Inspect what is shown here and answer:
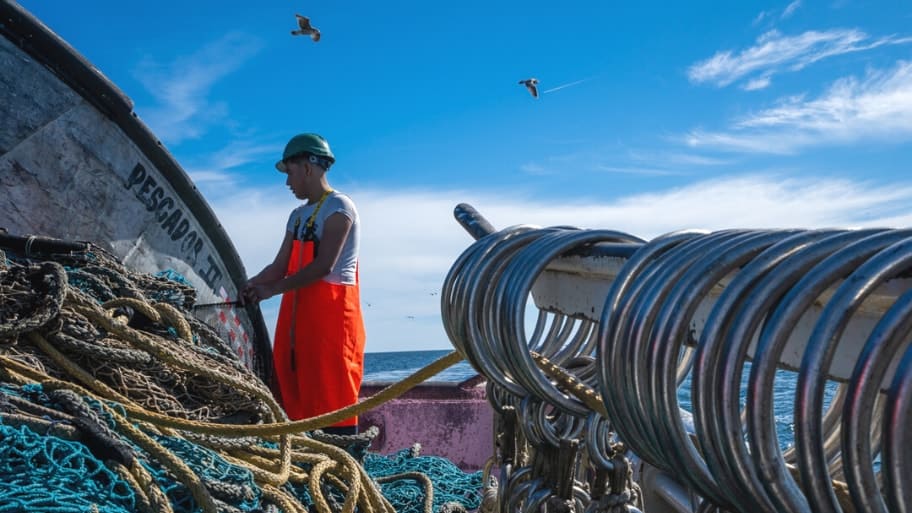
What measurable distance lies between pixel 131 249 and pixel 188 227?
0.43 m

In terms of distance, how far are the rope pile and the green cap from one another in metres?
1.00

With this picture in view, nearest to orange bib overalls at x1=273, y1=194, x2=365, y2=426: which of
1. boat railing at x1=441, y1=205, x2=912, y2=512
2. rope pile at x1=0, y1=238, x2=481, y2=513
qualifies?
rope pile at x1=0, y1=238, x2=481, y2=513

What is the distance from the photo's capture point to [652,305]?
93cm

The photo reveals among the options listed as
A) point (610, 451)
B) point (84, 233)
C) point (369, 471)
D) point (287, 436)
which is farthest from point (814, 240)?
point (84, 233)

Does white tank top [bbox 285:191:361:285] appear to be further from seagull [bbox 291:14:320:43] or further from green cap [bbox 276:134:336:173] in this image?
seagull [bbox 291:14:320:43]

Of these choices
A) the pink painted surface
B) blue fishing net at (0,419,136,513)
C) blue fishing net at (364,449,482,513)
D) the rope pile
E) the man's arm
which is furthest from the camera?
the pink painted surface

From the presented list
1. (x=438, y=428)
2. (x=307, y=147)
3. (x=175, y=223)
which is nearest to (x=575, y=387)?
(x=307, y=147)

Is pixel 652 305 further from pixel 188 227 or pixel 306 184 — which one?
pixel 188 227

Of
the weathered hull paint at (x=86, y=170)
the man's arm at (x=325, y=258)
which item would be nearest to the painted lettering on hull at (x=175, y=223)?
the weathered hull paint at (x=86, y=170)

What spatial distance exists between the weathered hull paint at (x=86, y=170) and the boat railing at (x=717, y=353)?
310 cm

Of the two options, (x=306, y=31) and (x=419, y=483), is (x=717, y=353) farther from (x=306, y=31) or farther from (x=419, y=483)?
(x=306, y=31)

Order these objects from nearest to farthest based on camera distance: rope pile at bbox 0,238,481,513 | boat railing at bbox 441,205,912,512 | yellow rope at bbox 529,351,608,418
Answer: boat railing at bbox 441,205,912,512, yellow rope at bbox 529,351,608,418, rope pile at bbox 0,238,481,513

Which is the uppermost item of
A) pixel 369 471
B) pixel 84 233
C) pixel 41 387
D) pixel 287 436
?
pixel 84 233

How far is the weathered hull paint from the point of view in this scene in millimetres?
3844
